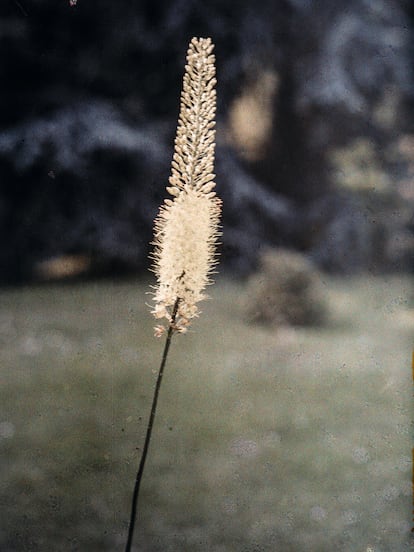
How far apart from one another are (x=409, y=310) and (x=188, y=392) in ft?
2.29

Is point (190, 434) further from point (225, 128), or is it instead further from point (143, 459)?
point (225, 128)

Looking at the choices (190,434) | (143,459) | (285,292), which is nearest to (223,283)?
(285,292)

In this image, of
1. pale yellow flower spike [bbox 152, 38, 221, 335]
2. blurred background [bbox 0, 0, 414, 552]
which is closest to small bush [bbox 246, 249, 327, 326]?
blurred background [bbox 0, 0, 414, 552]

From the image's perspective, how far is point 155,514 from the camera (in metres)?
1.92

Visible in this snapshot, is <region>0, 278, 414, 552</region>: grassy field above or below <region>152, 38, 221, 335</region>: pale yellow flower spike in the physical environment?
below

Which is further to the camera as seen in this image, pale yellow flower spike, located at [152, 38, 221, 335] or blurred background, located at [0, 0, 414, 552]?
blurred background, located at [0, 0, 414, 552]

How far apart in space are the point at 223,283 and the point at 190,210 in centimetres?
26

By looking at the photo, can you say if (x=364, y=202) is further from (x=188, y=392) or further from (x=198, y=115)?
(x=188, y=392)

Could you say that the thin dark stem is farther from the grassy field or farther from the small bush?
the small bush

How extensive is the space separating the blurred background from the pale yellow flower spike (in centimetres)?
13

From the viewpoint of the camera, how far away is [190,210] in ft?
5.92

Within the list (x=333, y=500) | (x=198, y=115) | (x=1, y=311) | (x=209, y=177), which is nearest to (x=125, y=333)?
(x=1, y=311)

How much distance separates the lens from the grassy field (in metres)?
1.91

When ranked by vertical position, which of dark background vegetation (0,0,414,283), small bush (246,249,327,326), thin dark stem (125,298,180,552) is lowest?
thin dark stem (125,298,180,552)
